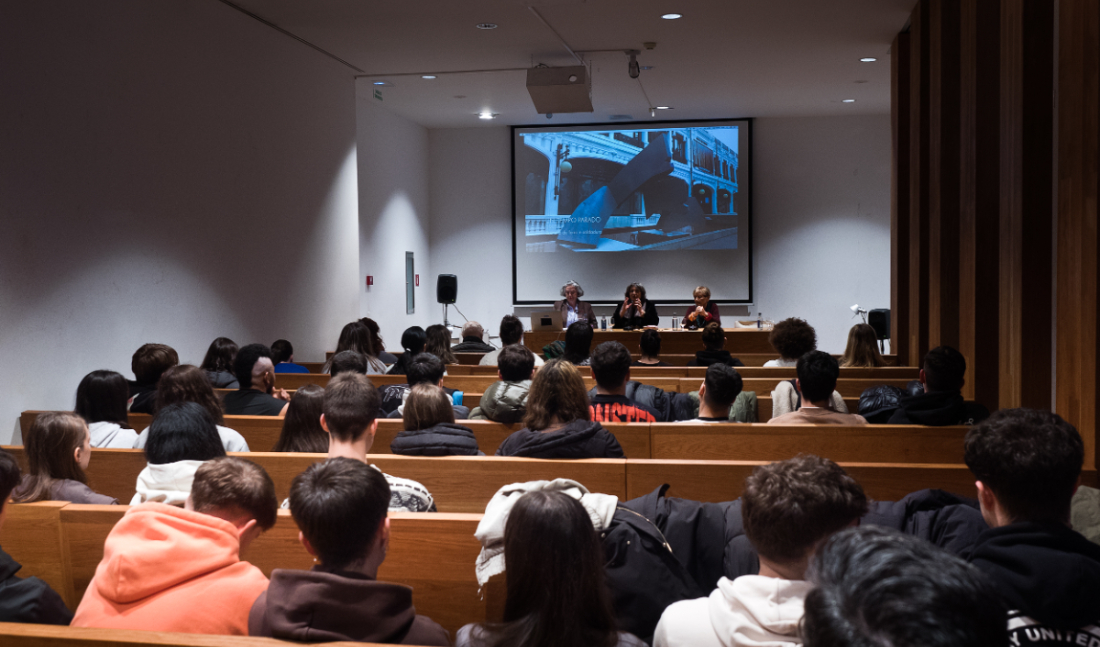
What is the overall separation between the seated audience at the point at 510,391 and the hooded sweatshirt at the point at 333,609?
2.32 meters

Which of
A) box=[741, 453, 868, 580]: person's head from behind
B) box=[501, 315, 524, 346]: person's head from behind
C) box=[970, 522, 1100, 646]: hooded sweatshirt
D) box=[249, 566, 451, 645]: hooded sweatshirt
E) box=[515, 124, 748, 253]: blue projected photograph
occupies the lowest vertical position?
box=[249, 566, 451, 645]: hooded sweatshirt

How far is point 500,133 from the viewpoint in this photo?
12391mm

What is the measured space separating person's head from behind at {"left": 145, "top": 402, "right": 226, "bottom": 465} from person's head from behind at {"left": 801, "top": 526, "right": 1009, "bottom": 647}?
2.47 meters

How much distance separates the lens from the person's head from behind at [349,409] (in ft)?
9.28

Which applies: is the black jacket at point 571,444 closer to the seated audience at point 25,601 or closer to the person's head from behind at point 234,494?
the person's head from behind at point 234,494

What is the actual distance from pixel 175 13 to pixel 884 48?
20.4 ft

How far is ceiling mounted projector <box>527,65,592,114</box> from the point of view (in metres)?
7.79

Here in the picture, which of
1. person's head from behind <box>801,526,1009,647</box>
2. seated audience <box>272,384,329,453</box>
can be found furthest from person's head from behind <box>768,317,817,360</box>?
person's head from behind <box>801,526,1009,647</box>

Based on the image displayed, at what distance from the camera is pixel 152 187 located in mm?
5762

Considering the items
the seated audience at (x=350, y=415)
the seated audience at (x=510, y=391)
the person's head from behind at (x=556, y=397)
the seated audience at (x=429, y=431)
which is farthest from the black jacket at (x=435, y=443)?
the seated audience at (x=510, y=391)

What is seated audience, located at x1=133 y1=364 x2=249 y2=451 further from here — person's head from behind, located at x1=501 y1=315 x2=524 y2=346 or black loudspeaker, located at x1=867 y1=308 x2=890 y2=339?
black loudspeaker, located at x1=867 y1=308 x2=890 y2=339

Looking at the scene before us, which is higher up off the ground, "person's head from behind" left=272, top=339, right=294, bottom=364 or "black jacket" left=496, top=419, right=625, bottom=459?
"person's head from behind" left=272, top=339, right=294, bottom=364

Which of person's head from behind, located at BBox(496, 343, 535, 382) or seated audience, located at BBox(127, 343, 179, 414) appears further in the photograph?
seated audience, located at BBox(127, 343, 179, 414)

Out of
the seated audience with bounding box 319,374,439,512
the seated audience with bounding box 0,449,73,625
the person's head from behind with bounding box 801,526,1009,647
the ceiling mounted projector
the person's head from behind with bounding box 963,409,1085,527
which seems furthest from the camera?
the ceiling mounted projector
